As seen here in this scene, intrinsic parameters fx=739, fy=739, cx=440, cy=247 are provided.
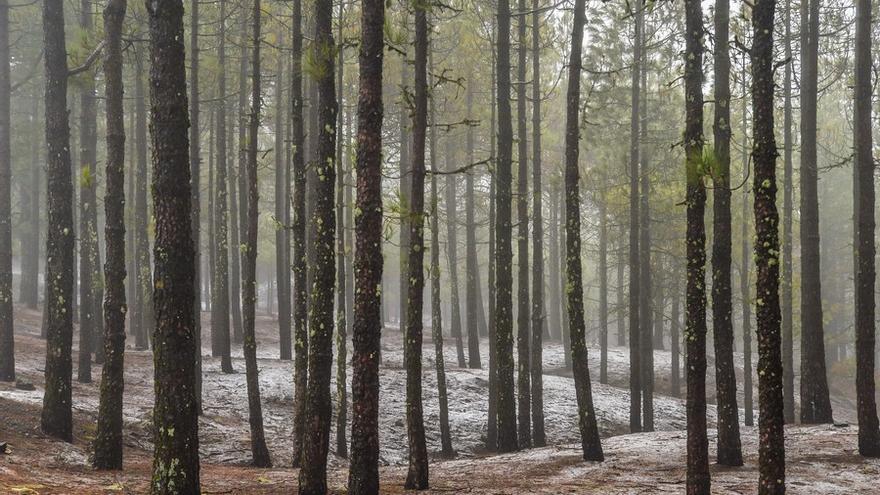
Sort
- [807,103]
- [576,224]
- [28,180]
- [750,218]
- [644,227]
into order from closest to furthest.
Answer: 1. [576,224]
2. [807,103]
3. [644,227]
4. [750,218]
5. [28,180]

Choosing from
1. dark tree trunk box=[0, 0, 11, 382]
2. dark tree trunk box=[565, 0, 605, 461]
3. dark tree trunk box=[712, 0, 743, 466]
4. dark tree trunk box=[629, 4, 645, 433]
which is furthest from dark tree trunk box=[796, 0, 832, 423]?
dark tree trunk box=[0, 0, 11, 382]

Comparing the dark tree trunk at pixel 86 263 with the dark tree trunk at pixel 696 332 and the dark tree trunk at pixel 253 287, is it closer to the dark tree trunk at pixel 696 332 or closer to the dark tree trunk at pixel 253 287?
the dark tree trunk at pixel 253 287

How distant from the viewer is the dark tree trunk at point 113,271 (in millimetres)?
10797

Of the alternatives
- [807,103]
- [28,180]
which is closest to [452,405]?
[807,103]

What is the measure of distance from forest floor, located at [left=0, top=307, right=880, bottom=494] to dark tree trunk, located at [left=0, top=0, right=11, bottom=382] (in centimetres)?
84

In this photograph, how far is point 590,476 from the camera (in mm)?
11797

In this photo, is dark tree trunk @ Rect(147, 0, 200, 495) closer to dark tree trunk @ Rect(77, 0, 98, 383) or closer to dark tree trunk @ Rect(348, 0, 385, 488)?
dark tree trunk @ Rect(348, 0, 385, 488)

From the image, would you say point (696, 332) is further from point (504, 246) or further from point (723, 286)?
point (504, 246)

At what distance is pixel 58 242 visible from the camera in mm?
12172

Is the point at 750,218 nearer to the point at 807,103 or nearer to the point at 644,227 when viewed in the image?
the point at 644,227

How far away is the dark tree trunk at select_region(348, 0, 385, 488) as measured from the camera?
29.6ft

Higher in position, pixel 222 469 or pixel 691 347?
pixel 691 347

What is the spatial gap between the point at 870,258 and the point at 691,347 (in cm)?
550

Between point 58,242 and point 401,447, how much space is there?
9741mm
